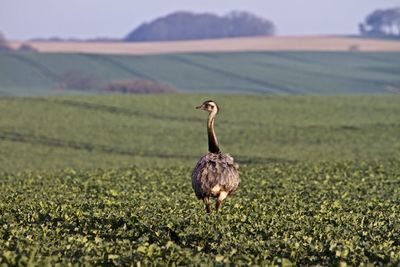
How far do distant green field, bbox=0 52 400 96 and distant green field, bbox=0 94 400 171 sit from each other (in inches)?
906

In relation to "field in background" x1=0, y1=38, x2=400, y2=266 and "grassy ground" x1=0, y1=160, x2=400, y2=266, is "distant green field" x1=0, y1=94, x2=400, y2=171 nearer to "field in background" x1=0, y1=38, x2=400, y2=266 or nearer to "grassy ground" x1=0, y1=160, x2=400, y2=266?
"field in background" x1=0, y1=38, x2=400, y2=266

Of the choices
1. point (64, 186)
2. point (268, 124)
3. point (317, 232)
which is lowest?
point (268, 124)

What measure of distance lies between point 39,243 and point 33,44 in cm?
12805

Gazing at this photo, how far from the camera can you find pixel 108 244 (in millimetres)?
11008

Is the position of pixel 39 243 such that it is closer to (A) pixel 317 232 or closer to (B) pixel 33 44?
(A) pixel 317 232

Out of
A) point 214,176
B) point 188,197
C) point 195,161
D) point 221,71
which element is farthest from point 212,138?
point 221,71

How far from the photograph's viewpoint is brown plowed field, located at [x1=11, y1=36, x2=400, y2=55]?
127312 millimetres

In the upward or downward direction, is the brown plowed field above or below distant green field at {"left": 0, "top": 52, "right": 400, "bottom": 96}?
above

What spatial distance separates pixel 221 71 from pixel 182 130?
51.9 m

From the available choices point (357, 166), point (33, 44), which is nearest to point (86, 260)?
point (357, 166)

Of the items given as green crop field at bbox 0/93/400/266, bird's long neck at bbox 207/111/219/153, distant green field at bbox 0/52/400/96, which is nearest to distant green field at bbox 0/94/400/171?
green crop field at bbox 0/93/400/266

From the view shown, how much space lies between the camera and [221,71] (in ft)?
353

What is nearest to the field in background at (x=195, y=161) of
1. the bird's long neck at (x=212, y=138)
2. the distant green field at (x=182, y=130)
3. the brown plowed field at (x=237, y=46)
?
the distant green field at (x=182, y=130)

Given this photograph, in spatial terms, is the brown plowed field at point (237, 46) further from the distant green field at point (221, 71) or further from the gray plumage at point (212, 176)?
the gray plumage at point (212, 176)
